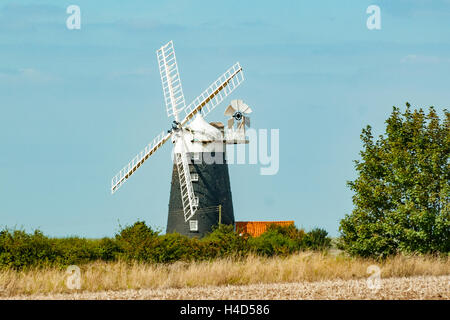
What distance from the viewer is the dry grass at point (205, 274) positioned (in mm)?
16953

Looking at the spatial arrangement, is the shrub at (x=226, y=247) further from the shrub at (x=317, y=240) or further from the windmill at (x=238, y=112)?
the windmill at (x=238, y=112)

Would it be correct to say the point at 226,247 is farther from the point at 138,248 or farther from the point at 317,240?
the point at 317,240

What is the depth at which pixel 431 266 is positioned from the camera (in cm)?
2048

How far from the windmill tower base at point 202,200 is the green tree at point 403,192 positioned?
446 inches


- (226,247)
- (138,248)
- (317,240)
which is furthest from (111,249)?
(317,240)

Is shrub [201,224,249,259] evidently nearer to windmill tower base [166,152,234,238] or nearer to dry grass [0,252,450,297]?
dry grass [0,252,450,297]

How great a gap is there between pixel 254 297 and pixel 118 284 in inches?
193

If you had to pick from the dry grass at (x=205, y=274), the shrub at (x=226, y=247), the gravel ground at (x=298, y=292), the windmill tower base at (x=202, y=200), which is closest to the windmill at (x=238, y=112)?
the windmill tower base at (x=202, y=200)

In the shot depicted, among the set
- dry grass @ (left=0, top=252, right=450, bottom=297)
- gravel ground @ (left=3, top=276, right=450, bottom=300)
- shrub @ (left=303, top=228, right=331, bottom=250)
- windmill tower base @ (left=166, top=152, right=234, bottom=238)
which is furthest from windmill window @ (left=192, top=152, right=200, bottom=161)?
gravel ground @ (left=3, top=276, right=450, bottom=300)

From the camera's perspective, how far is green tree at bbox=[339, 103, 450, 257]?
2277 cm

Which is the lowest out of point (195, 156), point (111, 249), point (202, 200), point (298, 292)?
point (298, 292)

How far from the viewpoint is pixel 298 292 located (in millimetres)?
14539

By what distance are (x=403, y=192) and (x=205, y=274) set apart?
9.59 m

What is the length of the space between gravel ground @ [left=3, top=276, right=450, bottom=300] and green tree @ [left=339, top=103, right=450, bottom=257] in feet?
20.3
